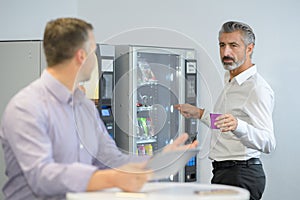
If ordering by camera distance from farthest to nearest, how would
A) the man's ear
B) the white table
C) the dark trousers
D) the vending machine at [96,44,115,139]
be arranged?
1. the dark trousers
2. the vending machine at [96,44,115,139]
3. the man's ear
4. the white table

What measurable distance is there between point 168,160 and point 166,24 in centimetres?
357

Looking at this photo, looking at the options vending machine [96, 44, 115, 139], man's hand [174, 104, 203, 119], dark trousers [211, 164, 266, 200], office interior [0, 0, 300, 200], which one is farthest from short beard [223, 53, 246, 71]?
office interior [0, 0, 300, 200]

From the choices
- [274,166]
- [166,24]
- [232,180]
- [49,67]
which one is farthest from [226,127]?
[166,24]

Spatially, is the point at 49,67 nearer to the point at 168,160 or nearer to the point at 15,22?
the point at 168,160

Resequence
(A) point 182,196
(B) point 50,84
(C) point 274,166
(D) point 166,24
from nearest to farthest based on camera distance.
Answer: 1. (A) point 182,196
2. (B) point 50,84
3. (C) point 274,166
4. (D) point 166,24

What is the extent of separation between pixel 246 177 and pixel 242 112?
1.23 feet

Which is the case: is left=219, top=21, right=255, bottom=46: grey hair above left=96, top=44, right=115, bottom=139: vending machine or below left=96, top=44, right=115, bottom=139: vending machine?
above

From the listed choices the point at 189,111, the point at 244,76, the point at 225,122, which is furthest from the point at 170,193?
the point at 244,76

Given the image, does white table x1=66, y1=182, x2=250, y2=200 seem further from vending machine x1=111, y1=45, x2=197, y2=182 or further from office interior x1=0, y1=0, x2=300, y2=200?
office interior x1=0, y1=0, x2=300, y2=200

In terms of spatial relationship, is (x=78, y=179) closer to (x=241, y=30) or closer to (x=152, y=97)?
(x=241, y=30)

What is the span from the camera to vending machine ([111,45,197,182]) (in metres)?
2.56

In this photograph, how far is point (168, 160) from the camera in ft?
5.49

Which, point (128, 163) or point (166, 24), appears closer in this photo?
point (128, 163)

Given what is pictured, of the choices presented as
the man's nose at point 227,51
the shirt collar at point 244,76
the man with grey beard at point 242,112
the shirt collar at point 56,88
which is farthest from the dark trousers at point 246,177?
the shirt collar at point 56,88
